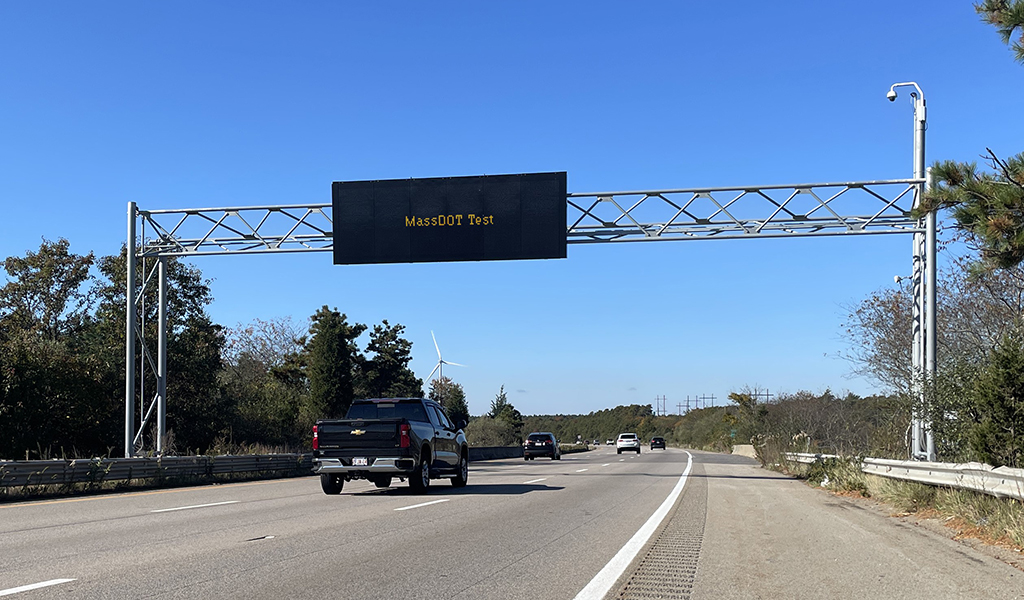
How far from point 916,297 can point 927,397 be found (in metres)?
7.55

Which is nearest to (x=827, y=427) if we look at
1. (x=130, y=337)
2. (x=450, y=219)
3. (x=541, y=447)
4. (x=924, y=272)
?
(x=924, y=272)

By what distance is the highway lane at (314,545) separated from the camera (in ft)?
23.6

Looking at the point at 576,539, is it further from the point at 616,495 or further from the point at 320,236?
the point at 320,236

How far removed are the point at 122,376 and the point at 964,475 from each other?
106 ft

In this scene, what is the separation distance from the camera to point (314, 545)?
31.4ft

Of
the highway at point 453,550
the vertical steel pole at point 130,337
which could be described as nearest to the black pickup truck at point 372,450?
the highway at point 453,550

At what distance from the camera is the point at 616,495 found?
18391 millimetres

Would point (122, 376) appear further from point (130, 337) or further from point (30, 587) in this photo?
point (30, 587)

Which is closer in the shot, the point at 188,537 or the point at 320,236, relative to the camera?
the point at 188,537

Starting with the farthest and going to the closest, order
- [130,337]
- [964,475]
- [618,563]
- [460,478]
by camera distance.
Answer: [130,337], [460,478], [964,475], [618,563]

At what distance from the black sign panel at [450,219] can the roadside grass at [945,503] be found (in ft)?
32.4

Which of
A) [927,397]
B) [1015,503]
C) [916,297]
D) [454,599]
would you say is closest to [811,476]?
[916,297]

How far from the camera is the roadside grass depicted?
33.0 ft

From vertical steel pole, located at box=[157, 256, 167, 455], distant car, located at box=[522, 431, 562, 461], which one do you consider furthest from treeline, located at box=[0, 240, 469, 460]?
distant car, located at box=[522, 431, 562, 461]
